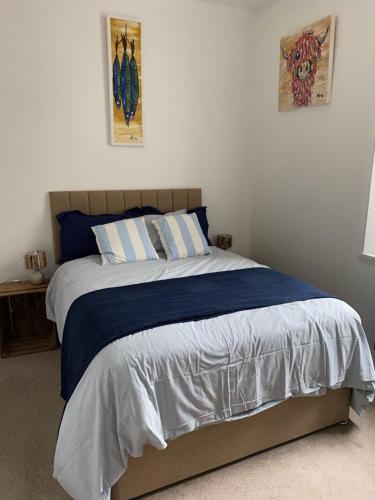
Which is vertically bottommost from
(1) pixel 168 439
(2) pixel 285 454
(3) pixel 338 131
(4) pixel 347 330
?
(2) pixel 285 454

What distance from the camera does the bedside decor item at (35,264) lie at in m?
2.88

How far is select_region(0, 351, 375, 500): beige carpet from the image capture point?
169 centimetres

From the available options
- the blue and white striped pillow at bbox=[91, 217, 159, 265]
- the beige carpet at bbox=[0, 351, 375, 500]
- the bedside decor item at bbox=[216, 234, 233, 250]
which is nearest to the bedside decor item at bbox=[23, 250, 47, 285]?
the blue and white striped pillow at bbox=[91, 217, 159, 265]

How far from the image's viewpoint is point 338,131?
9.01ft

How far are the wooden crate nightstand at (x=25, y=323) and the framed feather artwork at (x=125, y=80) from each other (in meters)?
1.42

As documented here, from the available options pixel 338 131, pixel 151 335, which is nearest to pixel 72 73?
pixel 338 131

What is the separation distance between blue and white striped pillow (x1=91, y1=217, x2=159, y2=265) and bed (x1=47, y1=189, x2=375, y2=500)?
585mm

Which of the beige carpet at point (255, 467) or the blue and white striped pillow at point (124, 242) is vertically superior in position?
the blue and white striped pillow at point (124, 242)

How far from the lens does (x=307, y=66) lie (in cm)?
294

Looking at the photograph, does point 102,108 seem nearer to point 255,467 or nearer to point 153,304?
point 153,304

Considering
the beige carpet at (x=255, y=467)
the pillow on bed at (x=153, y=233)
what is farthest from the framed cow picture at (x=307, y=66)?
the beige carpet at (x=255, y=467)

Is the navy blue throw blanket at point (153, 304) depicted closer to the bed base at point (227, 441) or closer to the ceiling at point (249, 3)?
the bed base at point (227, 441)

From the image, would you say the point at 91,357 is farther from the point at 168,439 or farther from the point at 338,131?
the point at 338,131

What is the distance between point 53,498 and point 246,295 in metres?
1.29
